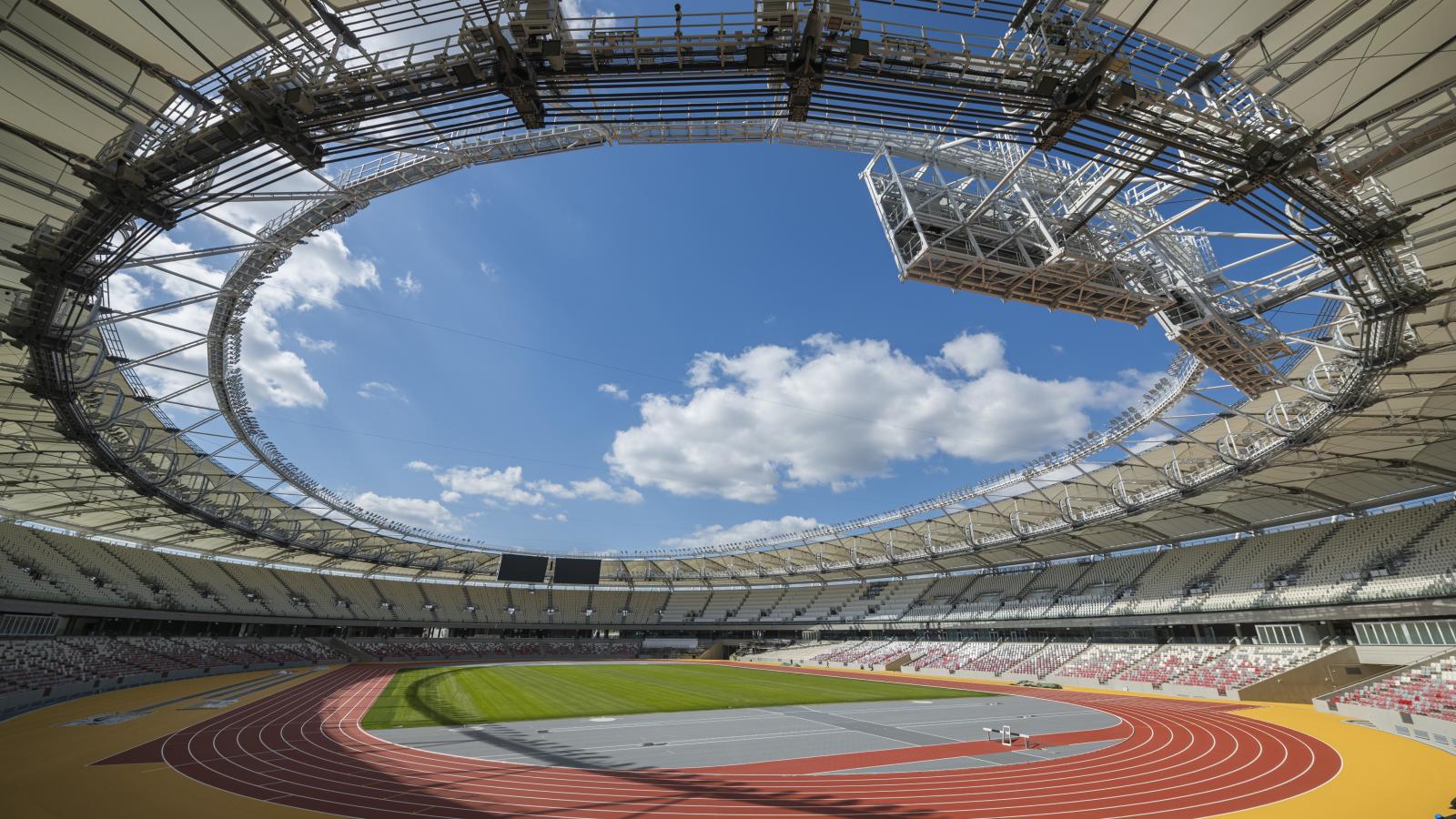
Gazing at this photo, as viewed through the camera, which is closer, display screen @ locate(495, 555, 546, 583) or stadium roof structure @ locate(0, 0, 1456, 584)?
stadium roof structure @ locate(0, 0, 1456, 584)

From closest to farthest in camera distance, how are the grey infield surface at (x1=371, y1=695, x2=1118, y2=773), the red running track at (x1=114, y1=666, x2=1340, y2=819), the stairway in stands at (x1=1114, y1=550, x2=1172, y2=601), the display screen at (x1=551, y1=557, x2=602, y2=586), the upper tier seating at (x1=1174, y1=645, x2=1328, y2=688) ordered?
the red running track at (x1=114, y1=666, x2=1340, y2=819) → the grey infield surface at (x1=371, y1=695, x2=1118, y2=773) → the upper tier seating at (x1=1174, y1=645, x2=1328, y2=688) → the stairway in stands at (x1=1114, y1=550, x2=1172, y2=601) → the display screen at (x1=551, y1=557, x2=602, y2=586)

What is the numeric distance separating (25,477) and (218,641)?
2582 cm

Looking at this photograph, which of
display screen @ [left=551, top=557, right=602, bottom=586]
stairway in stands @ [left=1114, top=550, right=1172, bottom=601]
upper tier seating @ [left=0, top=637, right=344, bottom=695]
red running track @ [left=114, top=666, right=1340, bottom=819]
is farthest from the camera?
display screen @ [left=551, top=557, right=602, bottom=586]

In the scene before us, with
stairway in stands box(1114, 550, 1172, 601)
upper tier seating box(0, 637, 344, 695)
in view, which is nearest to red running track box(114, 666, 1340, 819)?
upper tier seating box(0, 637, 344, 695)

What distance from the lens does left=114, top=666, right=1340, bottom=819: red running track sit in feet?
48.4

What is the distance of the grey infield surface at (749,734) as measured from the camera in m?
20.2

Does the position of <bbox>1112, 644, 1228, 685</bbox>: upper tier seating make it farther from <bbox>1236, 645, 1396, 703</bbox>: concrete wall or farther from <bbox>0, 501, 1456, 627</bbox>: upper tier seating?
<bbox>1236, 645, 1396, 703</bbox>: concrete wall

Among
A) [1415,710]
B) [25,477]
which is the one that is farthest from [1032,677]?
[25,477]

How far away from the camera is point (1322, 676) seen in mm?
31375

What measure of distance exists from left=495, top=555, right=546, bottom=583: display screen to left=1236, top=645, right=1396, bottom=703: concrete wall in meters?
60.5

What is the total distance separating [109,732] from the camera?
2175 centimetres

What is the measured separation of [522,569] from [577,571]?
6.28 meters

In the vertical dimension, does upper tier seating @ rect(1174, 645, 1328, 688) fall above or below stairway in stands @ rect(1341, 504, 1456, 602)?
below

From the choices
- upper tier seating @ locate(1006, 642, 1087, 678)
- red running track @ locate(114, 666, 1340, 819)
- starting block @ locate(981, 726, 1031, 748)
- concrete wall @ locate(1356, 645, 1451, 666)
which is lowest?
upper tier seating @ locate(1006, 642, 1087, 678)
